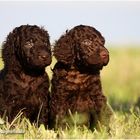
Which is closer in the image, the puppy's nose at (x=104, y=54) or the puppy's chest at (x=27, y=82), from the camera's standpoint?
the puppy's nose at (x=104, y=54)

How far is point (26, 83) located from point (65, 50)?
77 cm

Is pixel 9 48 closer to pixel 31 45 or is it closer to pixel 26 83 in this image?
pixel 31 45

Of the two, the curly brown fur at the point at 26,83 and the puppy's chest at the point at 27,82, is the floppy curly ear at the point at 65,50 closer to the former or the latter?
the curly brown fur at the point at 26,83

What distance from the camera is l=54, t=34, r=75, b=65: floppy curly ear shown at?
504 inches

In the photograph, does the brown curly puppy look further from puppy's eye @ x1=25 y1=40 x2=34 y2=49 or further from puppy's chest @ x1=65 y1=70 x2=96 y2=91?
puppy's eye @ x1=25 y1=40 x2=34 y2=49

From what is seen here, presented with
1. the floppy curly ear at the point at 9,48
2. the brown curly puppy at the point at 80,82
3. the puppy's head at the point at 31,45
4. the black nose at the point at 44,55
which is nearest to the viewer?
the black nose at the point at 44,55

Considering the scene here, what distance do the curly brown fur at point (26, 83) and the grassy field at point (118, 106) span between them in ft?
1.07

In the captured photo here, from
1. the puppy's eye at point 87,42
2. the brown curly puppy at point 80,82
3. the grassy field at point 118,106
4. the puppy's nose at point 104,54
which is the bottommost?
the grassy field at point 118,106

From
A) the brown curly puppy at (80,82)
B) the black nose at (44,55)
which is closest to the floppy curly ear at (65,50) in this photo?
the brown curly puppy at (80,82)

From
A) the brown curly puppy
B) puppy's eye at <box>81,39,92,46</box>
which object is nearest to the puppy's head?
the brown curly puppy

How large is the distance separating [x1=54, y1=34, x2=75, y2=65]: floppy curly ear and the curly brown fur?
0.24 meters

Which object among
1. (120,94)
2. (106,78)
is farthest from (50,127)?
(106,78)

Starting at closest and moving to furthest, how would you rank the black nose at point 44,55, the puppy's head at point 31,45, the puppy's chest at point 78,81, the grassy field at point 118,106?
1. the grassy field at point 118,106
2. the black nose at point 44,55
3. the puppy's head at point 31,45
4. the puppy's chest at point 78,81

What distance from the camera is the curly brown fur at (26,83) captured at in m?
12.7
